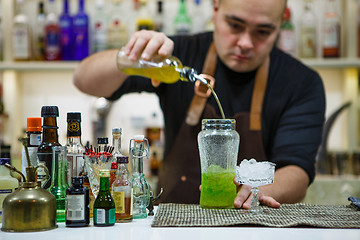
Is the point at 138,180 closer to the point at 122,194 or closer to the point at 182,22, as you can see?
the point at 122,194

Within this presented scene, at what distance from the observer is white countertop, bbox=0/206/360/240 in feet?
3.00

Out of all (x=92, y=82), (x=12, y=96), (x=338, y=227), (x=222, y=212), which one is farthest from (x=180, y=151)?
(x=12, y=96)

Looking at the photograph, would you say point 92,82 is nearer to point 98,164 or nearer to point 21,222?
point 98,164

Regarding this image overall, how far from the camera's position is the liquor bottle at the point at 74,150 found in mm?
1126

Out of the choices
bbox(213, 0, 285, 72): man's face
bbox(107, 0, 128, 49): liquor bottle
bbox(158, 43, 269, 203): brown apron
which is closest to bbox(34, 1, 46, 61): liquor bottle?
bbox(107, 0, 128, 49): liquor bottle

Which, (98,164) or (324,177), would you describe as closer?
(98,164)

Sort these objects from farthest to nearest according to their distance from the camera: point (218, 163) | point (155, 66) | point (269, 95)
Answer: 1. point (269, 95)
2. point (155, 66)
3. point (218, 163)

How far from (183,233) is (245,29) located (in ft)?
3.21

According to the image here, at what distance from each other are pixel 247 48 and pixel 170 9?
1177 millimetres

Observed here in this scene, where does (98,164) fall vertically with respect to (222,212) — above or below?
above

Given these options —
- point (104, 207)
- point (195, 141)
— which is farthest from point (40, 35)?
point (104, 207)

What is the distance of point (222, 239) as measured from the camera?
90cm

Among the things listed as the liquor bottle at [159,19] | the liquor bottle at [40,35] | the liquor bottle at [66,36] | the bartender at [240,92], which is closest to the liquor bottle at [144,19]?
the liquor bottle at [159,19]

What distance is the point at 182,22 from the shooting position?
2.69 meters
